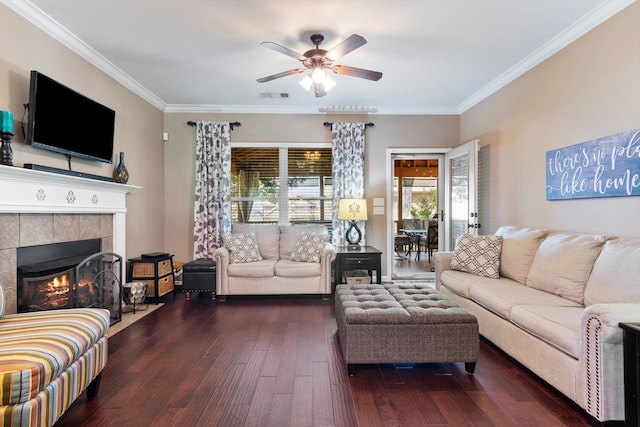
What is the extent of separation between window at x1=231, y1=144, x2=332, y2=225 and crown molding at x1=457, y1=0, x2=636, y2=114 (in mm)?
2493

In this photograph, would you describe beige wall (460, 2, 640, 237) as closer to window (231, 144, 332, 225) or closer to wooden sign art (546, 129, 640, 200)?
wooden sign art (546, 129, 640, 200)

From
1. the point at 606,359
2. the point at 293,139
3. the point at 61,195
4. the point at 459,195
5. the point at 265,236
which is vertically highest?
the point at 293,139

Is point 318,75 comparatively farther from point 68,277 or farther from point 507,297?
point 68,277

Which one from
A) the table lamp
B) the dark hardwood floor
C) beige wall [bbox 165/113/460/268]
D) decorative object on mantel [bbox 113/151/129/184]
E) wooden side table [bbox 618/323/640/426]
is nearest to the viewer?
wooden side table [bbox 618/323/640/426]

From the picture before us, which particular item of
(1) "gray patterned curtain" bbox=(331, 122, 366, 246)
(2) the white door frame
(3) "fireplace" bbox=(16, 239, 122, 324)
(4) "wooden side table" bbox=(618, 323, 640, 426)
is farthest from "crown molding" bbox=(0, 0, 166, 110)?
(4) "wooden side table" bbox=(618, 323, 640, 426)

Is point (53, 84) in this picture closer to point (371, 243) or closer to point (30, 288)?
point (30, 288)

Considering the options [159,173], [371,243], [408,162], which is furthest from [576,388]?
[408,162]

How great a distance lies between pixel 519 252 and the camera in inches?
127

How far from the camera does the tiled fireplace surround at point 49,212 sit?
245cm

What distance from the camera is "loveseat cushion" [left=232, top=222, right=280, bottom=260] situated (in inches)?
190

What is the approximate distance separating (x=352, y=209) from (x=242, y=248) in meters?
1.66

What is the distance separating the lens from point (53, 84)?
9.21ft

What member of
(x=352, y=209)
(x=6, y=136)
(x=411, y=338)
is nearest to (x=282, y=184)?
(x=352, y=209)

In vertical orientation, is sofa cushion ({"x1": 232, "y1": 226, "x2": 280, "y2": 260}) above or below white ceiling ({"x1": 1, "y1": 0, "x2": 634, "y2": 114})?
below
